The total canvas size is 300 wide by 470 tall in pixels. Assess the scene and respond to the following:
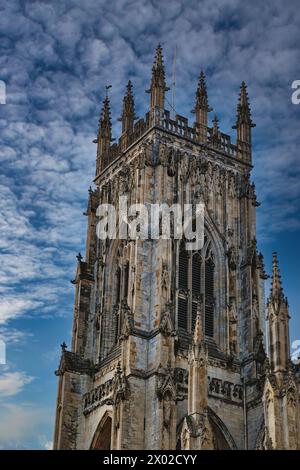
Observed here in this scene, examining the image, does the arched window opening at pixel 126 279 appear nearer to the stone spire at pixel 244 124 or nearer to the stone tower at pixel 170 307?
the stone tower at pixel 170 307

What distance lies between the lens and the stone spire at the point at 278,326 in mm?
40094

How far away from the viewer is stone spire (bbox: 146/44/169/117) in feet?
180

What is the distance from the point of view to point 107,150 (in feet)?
195

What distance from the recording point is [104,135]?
6066 cm

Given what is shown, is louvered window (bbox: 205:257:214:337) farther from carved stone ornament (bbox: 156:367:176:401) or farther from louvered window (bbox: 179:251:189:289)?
carved stone ornament (bbox: 156:367:176:401)

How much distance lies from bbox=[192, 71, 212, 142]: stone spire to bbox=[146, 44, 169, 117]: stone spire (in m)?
2.20

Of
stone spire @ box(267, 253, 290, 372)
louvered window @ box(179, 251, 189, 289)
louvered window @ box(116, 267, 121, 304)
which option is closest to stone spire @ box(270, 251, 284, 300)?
stone spire @ box(267, 253, 290, 372)

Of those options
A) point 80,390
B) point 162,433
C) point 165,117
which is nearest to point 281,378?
point 162,433

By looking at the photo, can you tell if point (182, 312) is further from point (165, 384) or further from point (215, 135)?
point (215, 135)

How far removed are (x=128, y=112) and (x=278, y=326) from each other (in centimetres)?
2115

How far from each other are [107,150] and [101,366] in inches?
544

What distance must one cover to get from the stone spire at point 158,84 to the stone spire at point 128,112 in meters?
2.62

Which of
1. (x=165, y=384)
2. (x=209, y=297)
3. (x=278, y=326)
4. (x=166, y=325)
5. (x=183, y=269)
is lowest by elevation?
(x=165, y=384)

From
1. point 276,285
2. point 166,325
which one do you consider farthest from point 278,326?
point 166,325
